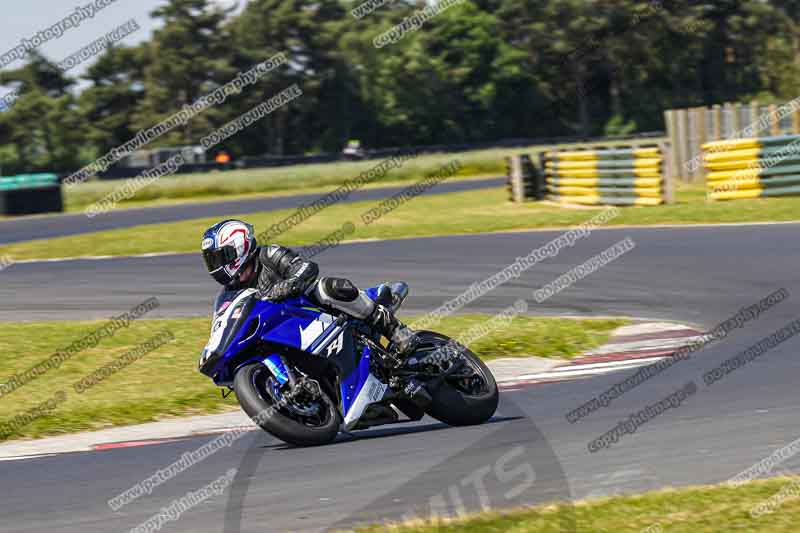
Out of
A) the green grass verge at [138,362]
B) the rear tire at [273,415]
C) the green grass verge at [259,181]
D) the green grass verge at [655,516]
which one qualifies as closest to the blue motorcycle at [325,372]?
the rear tire at [273,415]

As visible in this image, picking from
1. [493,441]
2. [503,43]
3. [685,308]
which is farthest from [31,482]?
[503,43]

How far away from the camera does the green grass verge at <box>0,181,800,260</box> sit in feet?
73.7

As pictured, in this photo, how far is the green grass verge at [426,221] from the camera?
73.7 feet

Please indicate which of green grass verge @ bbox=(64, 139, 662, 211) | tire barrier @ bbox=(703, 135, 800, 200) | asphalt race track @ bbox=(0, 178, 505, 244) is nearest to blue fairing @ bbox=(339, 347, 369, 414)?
tire barrier @ bbox=(703, 135, 800, 200)

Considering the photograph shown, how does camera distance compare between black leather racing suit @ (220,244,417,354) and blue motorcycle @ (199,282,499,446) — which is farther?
black leather racing suit @ (220,244,417,354)

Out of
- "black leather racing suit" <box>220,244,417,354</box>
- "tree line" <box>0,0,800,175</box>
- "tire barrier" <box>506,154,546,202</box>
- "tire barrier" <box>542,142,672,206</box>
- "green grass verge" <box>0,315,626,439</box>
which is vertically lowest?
"tree line" <box>0,0,800,175</box>

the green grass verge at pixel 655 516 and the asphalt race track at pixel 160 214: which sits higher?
the green grass verge at pixel 655 516

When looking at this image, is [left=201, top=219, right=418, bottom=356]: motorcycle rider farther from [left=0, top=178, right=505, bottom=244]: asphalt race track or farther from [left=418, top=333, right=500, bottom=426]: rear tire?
[left=0, top=178, right=505, bottom=244]: asphalt race track

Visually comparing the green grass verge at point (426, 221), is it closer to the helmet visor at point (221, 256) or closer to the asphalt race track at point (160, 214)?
the asphalt race track at point (160, 214)

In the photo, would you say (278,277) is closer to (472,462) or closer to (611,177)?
(472,462)

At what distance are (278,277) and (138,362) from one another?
4746 mm

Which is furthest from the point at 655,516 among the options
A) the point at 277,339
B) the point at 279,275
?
the point at 279,275

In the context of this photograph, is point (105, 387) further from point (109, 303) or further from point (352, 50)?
point (352, 50)

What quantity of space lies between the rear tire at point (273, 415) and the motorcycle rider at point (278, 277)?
0.51 meters
